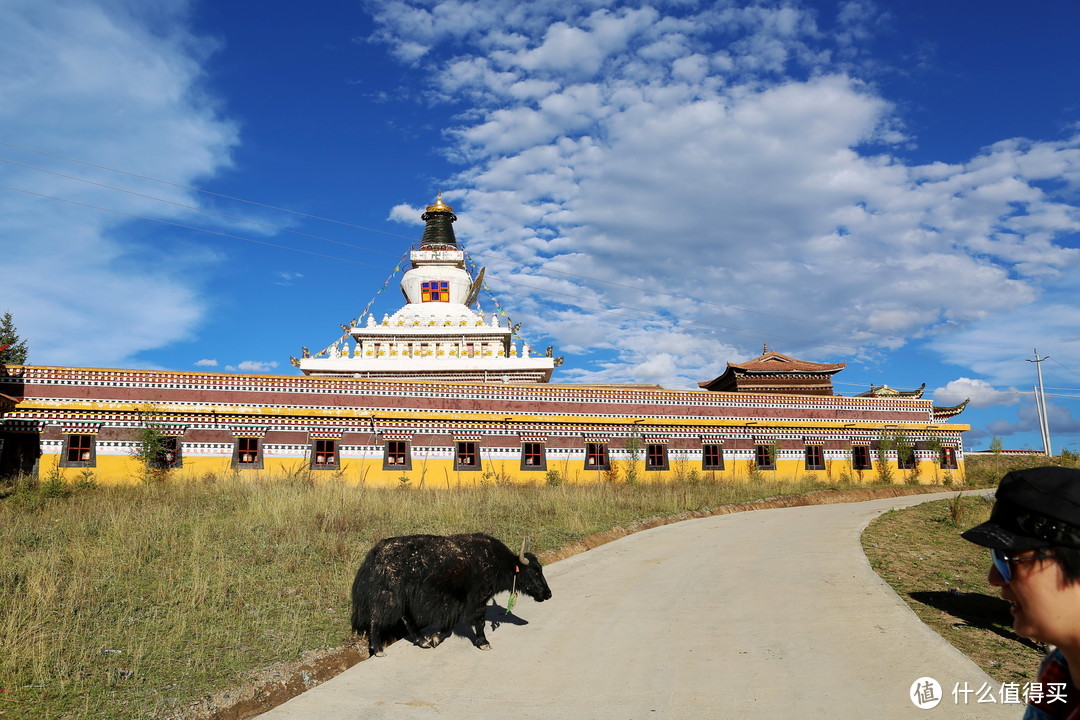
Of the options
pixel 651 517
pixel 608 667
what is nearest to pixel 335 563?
pixel 608 667

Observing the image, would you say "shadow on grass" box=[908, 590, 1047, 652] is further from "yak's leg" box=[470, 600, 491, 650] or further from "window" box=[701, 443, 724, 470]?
"window" box=[701, 443, 724, 470]

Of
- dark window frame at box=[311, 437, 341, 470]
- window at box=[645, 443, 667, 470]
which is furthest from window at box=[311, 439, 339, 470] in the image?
window at box=[645, 443, 667, 470]

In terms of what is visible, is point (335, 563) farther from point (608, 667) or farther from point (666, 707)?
point (666, 707)

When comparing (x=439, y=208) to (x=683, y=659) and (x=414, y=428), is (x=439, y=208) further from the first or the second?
(x=683, y=659)

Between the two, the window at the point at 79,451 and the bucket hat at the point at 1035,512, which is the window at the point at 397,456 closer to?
the window at the point at 79,451

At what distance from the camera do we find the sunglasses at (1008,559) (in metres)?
1.95

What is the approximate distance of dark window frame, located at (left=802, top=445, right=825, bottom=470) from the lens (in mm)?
29188

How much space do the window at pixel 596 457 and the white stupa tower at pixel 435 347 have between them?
7.51 metres

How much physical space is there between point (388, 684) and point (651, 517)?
11.3 meters

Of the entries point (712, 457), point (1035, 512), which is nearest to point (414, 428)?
point (712, 457)

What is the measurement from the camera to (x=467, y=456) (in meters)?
25.0

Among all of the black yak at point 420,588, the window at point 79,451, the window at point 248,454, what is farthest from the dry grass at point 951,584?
the window at point 79,451

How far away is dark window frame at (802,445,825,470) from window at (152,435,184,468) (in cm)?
2546

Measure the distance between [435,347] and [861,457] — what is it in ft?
70.5
